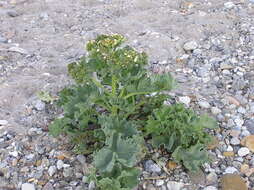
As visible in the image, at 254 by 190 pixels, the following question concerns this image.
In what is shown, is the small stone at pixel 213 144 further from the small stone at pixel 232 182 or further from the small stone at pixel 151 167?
the small stone at pixel 151 167

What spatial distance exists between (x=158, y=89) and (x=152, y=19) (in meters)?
2.16

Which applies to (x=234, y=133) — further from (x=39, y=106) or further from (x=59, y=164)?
(x=39, y=106)

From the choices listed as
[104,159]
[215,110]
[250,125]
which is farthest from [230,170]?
[104,159]

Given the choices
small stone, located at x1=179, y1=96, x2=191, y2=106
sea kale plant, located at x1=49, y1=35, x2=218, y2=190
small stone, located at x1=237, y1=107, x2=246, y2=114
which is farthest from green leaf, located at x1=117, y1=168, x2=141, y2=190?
small stone, located at x1=237, y1=107, x2=246, y2=114

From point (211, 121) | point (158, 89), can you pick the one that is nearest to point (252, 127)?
point (211, 121)

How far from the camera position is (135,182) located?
8.86 feet

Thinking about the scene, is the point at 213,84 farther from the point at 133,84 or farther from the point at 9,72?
the point at 9,72

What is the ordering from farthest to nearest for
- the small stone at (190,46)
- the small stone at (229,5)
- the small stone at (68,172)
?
1. the small stone at (229,5)
2. the small stone at (190,46)
3. the small stone at (68,172)

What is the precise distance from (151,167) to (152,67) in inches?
51.4

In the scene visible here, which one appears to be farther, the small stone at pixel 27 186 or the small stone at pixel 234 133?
the small stone at pixel 234 133

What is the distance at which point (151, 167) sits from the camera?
301cm

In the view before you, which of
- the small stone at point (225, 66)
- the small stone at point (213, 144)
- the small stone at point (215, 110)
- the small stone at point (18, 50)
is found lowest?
the small stone at point (213, 144)

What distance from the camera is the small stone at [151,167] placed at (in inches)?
118

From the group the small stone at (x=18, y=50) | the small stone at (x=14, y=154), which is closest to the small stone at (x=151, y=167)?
the small stone at (x=14, y=154)
